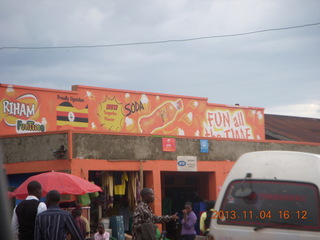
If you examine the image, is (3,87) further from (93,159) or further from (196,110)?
(196,110)

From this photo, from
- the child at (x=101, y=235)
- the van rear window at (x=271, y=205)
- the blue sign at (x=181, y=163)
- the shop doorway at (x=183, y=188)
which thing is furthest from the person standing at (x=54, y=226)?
the shop doorway at (x=183, y=188)

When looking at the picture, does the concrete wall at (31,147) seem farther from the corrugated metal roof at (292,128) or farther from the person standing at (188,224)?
the corrugated metal roof at (292,128)

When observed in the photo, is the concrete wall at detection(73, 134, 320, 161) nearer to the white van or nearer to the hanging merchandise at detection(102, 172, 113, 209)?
the hanging merchandise at detection(102, 172, 113, 209)

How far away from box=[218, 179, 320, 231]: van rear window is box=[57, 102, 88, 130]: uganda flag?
46.5 ft

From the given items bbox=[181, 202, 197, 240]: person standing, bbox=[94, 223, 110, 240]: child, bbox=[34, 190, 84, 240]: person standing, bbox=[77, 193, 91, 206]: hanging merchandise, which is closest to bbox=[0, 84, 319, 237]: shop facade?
bbox=[77, 193, 91, 206]: hanging merchandise

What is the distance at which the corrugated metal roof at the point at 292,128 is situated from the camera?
30.5 m

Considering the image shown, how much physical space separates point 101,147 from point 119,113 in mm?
5207

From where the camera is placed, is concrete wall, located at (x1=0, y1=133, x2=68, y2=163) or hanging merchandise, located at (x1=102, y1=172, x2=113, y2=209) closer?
concrete wall, located at (x1=0, y1=133, x2=68, y2=163)

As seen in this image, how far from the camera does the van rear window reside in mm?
7164

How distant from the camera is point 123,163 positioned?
1820 cm

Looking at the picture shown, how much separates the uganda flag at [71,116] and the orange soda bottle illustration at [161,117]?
283 centimetres

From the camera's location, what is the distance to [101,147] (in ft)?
58.6

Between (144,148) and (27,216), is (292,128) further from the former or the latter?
(27,216)

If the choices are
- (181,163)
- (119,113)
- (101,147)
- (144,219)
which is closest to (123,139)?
(101,147)
